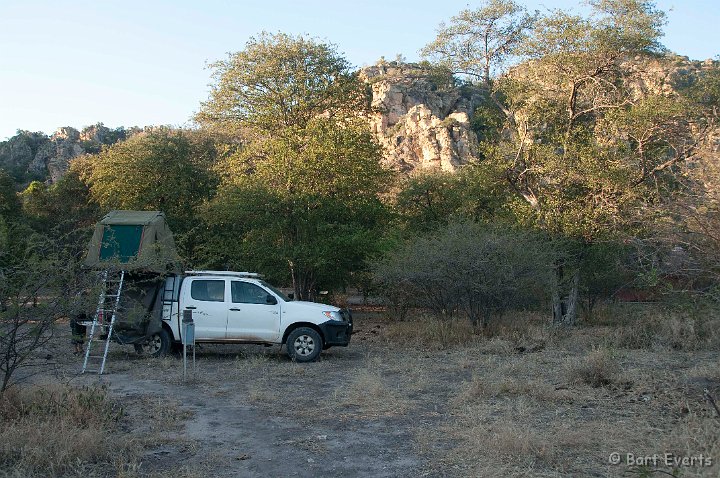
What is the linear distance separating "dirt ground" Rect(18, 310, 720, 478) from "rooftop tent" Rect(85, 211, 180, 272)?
6.72ft

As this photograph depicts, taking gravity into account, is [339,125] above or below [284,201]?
above

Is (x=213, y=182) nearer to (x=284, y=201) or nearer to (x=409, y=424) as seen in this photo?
(x=284, y=201)

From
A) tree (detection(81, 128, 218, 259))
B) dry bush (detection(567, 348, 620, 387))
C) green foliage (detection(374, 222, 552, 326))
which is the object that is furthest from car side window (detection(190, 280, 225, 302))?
tree (detection(81, 128, 218, 259))

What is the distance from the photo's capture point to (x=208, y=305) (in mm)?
13352

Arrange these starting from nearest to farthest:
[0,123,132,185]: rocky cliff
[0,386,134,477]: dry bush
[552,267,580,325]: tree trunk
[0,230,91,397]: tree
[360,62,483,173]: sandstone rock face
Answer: [0,386,134,477]: dry bush → [0,230,91,397]: tree → [552,267,580,325]: tree trunk → [0,123,132,185]: rocky cliff → [360,62,483,173]: sandstone rock face

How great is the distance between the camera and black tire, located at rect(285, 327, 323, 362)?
13.2 metres

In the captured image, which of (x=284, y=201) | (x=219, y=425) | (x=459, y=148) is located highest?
(x=459, y=148)

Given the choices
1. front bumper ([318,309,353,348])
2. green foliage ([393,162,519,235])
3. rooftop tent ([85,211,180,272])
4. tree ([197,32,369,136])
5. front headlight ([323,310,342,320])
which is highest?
tree ([197,32,369,136])

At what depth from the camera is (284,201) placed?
2011 cm

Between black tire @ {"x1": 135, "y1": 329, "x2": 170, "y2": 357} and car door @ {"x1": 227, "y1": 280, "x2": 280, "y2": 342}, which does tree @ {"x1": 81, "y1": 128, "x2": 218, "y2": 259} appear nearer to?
black tire @ {"x1": 135, "y1": 329, "x2": 170, "y2": 357}

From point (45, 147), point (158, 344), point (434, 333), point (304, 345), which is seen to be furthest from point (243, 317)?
point (45, 147)

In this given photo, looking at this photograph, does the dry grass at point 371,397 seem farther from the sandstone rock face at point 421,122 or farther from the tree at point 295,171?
the sandstone rock face at point 421,122

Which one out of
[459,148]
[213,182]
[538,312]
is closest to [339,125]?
[213,182]

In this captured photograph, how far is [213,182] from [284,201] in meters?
8.26
